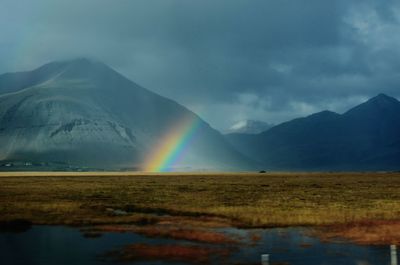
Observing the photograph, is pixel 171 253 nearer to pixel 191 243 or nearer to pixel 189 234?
pixel 191 243

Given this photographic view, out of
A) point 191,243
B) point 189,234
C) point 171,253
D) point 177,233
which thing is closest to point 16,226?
point 177,233

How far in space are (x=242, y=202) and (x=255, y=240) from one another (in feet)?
114

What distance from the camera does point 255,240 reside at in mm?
46844

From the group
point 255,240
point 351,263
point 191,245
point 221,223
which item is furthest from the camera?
point 221,223

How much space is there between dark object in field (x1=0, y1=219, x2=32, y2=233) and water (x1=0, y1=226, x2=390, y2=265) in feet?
6.27

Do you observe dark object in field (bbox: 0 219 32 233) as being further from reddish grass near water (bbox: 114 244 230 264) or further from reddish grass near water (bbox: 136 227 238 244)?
reddish grass near water (bbox: 114 244 230 264)

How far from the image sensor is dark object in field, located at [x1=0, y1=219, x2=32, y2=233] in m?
53.5

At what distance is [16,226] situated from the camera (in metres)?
56.4

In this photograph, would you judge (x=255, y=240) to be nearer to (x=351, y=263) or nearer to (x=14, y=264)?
(x=351, y=263)

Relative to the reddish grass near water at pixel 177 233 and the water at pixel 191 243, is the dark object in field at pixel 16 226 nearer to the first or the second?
the water at pixel 191 243

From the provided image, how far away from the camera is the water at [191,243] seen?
37.4m

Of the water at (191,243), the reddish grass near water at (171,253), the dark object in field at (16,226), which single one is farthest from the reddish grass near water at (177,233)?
the dark object in field at (16,226)

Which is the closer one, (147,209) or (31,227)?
(31,227)

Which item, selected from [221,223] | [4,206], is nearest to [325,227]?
[221,223]
